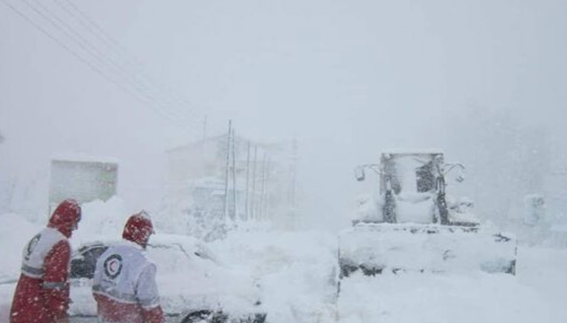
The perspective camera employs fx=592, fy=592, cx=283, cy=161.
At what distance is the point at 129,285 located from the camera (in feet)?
14.5

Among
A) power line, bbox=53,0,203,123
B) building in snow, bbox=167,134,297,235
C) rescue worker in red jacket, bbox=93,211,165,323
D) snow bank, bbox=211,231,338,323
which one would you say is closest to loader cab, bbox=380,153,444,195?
snow bank, bbox=211,231,338,323

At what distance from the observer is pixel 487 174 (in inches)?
2288

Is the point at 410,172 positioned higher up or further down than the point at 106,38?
further down

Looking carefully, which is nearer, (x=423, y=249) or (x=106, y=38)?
(x=423, y=249)

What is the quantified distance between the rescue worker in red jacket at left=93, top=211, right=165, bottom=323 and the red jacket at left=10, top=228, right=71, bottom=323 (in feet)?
1.84

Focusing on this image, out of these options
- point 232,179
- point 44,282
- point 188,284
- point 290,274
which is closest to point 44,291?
point 44,282

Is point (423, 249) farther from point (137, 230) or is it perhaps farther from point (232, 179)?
point (232, 179)

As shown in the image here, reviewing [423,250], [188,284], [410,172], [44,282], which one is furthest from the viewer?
[410,172]

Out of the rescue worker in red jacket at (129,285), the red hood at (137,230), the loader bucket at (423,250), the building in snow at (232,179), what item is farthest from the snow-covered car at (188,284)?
the building in snow at (232,179)

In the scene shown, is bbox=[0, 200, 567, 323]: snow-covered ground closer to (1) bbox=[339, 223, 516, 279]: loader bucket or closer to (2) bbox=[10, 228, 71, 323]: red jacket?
(1) bbox=[339, 223, 516, 279]: loader bucket

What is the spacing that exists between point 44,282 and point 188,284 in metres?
2.47

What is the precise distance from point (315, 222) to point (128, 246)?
83.9m

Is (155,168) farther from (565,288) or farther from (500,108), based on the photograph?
(565,288)

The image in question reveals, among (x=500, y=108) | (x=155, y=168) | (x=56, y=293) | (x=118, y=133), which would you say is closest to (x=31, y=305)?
(x=56, y=293)
